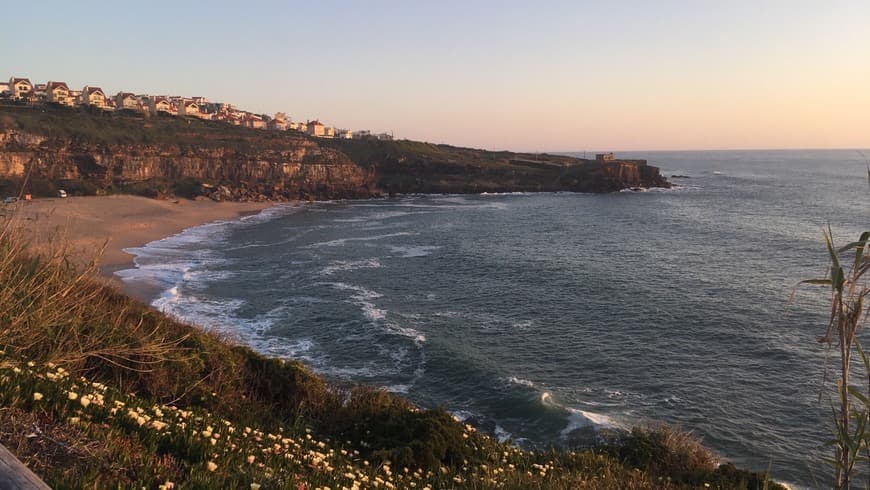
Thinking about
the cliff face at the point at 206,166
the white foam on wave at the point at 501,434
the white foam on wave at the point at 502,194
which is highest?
the cliff face at the point at 206,166

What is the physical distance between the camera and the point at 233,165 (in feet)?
289

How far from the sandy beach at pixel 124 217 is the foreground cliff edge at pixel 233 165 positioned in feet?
19.3

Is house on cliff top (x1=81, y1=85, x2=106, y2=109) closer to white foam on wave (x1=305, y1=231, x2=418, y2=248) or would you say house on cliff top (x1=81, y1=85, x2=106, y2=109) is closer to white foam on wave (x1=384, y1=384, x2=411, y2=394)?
white foam on wave (x1=305, y1=231, x2=418, y2=248)

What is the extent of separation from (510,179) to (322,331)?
81.8 metres

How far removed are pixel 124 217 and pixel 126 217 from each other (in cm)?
18

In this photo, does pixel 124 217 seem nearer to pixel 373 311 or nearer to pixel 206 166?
pixel 206 166

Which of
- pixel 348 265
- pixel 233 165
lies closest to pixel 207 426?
pixel 348 265

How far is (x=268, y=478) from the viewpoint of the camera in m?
5.51

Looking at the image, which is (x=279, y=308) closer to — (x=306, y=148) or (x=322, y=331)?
(x=322, y=331)

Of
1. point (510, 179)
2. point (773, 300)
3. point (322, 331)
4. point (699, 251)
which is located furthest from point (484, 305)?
point (510, 179)

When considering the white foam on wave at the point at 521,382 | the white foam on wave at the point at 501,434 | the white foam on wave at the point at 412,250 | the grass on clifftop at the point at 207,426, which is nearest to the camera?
the grass on clifftop at the point at 207,426

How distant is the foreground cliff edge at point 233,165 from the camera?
70.9m

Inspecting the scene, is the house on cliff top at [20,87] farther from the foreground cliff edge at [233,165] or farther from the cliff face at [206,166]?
the cliff face at [206,166]

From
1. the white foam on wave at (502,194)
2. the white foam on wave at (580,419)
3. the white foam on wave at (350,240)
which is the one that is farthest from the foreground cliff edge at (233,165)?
the white foam on wave at (580,419)
